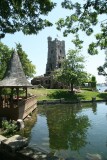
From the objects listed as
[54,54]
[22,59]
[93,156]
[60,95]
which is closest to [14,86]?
[93,156]

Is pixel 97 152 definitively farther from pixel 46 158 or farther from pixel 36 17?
pixel 36 17

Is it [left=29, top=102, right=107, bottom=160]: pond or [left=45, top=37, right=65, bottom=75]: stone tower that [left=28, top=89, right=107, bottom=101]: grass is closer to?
[left=29, top=102, right=107, bottom=160]: pond

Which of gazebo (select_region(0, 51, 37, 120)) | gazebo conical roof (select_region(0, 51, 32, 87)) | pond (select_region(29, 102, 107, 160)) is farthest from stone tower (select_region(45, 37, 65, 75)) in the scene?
pond (select_region(29, 102, 107, 160))

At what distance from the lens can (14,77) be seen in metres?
26.7

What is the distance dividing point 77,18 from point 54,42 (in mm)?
86073

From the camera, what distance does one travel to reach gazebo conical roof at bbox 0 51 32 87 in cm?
2553

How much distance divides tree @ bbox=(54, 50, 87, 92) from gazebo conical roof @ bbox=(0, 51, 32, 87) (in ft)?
106

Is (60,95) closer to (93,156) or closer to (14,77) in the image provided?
(14,77)

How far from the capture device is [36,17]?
15141mm

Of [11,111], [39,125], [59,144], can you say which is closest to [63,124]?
[39,125]

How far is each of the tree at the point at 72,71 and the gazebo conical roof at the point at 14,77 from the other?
3239 centimetres

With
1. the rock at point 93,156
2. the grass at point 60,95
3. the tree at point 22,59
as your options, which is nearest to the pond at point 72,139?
the rock at point 93,156

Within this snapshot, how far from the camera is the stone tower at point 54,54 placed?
3986 inches

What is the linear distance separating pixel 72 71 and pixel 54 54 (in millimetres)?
42198
